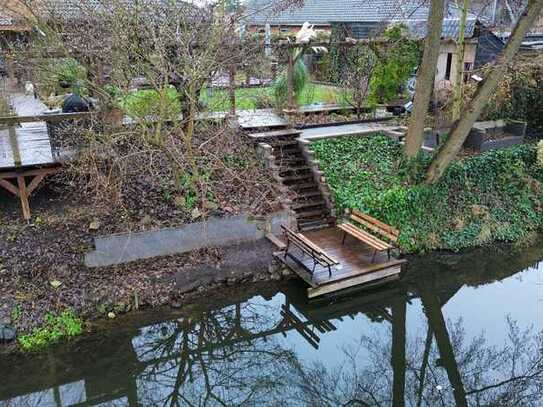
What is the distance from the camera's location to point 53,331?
7484 mm

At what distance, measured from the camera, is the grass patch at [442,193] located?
10.4m

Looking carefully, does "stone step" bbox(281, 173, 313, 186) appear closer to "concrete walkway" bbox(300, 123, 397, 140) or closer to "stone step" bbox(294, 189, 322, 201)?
"stone step" bbox(294, 189, 322, 201)

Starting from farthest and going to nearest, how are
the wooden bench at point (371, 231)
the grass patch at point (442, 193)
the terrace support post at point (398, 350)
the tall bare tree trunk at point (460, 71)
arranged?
the tall bare tree trunk at point (460, 71) < the grass patch at point (442, 193) < the wooden bench at point (371, 231) < the terrace support post at point (398, 350)

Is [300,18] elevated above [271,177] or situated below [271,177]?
above

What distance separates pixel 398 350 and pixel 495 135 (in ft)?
25.5

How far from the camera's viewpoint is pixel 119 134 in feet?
27.6

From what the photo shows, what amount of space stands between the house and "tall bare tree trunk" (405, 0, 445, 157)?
1.29 meters

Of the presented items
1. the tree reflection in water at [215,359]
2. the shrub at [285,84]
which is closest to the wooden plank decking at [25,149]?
the tree reflection in water at [215,359]

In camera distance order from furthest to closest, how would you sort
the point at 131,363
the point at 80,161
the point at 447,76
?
the point at 447,76
the point at 80,161
the point at 131,363

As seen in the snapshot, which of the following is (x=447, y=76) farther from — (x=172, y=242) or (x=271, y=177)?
(x=172, y=242)

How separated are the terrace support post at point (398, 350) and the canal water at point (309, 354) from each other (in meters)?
0.02

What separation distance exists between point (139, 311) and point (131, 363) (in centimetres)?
104

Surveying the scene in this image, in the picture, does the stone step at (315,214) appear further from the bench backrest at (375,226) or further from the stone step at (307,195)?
the bench backrest at (375,226)

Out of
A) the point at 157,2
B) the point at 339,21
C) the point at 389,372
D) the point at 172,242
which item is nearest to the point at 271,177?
the point at 172,242
